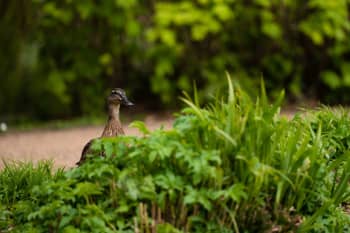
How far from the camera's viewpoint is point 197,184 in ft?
14.2

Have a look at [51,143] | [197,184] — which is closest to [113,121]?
[197,184]

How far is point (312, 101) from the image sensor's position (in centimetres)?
1184

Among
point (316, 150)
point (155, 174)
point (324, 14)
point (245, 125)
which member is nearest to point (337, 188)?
point (316, 150)

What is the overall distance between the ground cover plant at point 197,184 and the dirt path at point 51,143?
8.46 feet

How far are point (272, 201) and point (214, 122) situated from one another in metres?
0.58

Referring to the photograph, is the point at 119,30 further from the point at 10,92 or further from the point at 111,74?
the point at 10,92

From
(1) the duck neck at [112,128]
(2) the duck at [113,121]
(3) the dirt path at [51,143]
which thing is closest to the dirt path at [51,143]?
(3) the dirt path at [51,143]

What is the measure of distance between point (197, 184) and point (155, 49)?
6925 mm

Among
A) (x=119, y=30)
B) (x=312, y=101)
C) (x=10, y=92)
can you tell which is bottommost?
(x=312, y=101)

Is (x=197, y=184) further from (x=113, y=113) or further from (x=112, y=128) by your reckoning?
(x=113, y=113)

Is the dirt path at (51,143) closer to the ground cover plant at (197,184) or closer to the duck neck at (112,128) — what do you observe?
the duck neck at (112,128)

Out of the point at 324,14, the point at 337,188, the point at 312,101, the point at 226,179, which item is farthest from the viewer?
the point at 312,101

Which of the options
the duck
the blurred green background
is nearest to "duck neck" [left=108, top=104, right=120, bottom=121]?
the duck

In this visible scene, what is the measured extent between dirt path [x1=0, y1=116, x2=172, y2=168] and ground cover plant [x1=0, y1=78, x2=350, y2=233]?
2579 mm
